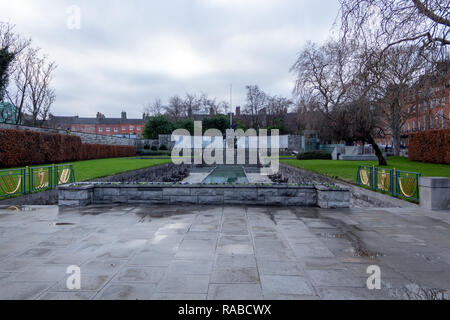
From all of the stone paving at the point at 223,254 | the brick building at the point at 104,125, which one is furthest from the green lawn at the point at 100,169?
the brick building at the point at 104,125

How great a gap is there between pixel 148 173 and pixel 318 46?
68.0ft

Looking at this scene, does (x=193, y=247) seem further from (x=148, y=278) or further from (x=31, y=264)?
(x=31, y=264)

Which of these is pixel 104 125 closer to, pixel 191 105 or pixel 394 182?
pixel 191 105

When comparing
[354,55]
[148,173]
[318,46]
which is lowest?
[148,173]

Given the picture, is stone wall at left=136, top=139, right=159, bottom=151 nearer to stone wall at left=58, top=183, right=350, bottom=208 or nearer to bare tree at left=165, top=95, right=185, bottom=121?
bare tree at left=165, top=95, right=185, bottom=121

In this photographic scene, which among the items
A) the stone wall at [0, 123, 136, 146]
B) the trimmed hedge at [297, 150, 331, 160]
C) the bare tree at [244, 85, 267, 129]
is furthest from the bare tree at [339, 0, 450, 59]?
the bare tree at [244, 85, 267, 129]

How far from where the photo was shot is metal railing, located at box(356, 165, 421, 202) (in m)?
8.30

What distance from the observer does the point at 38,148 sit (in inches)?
818

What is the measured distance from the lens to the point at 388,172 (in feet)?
32.7

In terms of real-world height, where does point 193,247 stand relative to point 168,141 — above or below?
below

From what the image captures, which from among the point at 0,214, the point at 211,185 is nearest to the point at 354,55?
the point at 211,185

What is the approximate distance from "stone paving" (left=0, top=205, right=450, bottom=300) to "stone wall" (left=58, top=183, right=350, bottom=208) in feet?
3.08
